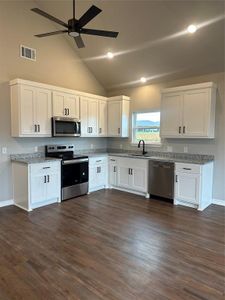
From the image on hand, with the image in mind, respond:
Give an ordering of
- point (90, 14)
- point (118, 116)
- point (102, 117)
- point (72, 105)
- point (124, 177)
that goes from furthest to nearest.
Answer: point (102, 117) → point (118, 116) → point (124, 177) → point (72, 105) → point (90, 14)

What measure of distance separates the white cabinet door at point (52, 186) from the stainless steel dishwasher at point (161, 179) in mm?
2023

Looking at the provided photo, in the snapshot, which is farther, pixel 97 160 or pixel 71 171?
pixel 97 160

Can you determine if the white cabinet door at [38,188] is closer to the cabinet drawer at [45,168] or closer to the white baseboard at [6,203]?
the cabinet drawer at [45,168]

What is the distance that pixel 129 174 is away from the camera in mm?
5219

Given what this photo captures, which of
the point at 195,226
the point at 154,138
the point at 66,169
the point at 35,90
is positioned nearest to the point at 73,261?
the point at 195,226

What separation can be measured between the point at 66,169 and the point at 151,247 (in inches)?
97.4

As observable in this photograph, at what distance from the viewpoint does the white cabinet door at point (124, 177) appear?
5.25 meters

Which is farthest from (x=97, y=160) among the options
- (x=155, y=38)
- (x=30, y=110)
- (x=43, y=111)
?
(x=155, y=38)

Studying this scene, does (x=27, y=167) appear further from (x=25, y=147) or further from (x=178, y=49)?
(x=178, y=49)

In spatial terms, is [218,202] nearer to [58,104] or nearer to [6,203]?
[58,104]

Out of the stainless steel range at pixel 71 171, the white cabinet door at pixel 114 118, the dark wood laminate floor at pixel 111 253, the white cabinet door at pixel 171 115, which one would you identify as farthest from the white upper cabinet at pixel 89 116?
the dark wood laminate floor at pixel 111 253

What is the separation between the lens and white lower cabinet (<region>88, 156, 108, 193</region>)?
524 cm

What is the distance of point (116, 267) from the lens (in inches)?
94.0

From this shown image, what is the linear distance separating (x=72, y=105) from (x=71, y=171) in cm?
154
